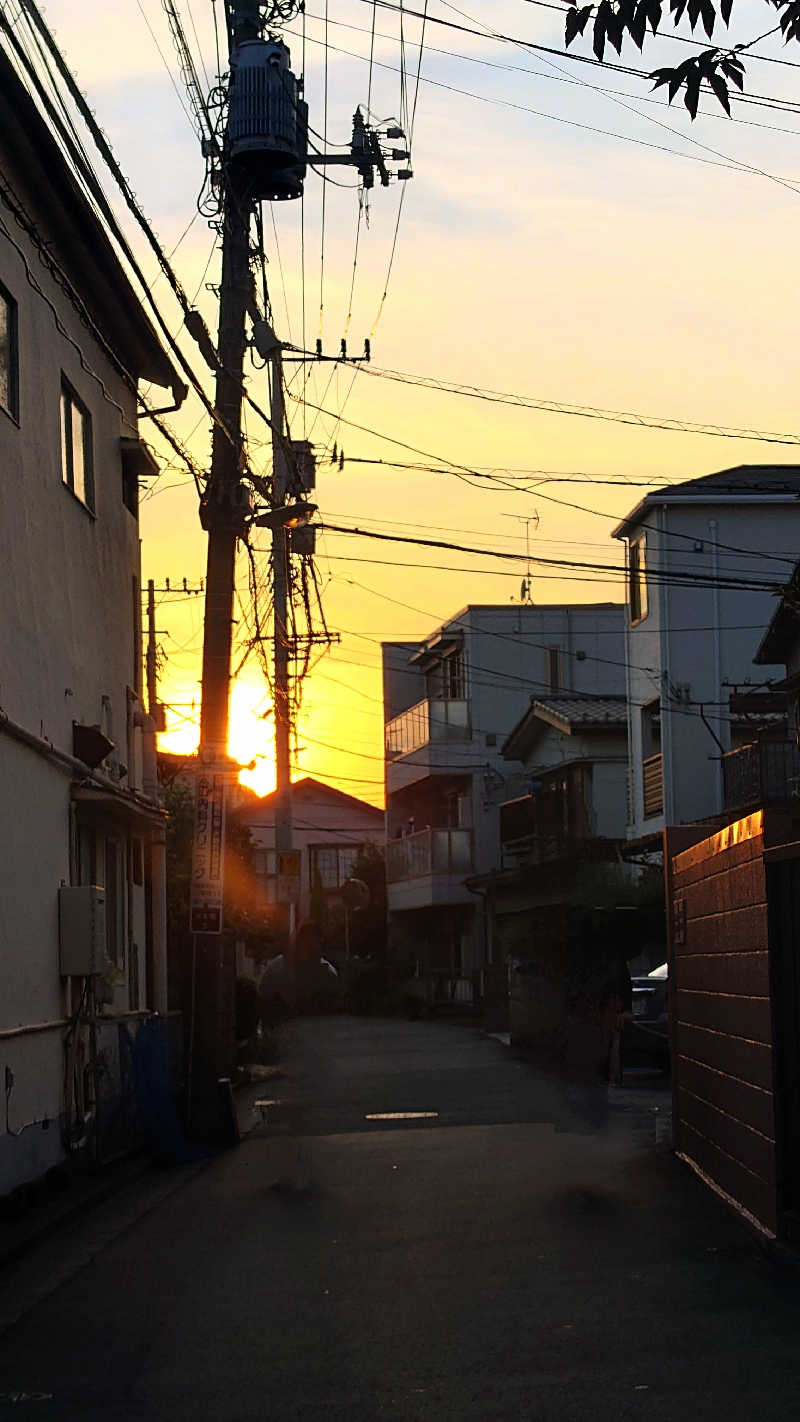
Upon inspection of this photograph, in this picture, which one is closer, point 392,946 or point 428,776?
point 428,776

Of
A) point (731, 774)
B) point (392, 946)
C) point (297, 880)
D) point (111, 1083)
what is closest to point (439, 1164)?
point (111, 1083)

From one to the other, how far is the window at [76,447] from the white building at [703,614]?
60.8ft

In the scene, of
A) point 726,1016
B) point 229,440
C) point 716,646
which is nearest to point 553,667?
point 716,646

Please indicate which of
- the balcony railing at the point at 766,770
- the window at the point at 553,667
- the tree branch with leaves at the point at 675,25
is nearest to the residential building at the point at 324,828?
the window at the point at 553,667

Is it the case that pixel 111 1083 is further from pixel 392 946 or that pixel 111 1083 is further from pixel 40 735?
pixel 392 946

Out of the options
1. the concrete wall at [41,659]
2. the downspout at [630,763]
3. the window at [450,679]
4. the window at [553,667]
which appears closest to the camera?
the concrete wall at [41,659]

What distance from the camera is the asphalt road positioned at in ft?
19.2

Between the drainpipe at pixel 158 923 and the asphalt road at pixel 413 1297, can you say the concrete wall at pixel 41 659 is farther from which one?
the drainpipe at pixel 158 923

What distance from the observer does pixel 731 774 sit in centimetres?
2956

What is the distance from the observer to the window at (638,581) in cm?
3381

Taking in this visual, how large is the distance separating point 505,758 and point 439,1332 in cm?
4084

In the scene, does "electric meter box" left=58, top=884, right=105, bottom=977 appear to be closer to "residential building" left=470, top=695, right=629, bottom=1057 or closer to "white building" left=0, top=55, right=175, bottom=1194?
"white building" left=0, top=55, right=175, bottom=1194

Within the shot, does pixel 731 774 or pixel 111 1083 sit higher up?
pixel 731 774

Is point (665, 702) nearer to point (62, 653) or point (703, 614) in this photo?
point (703, 614)
